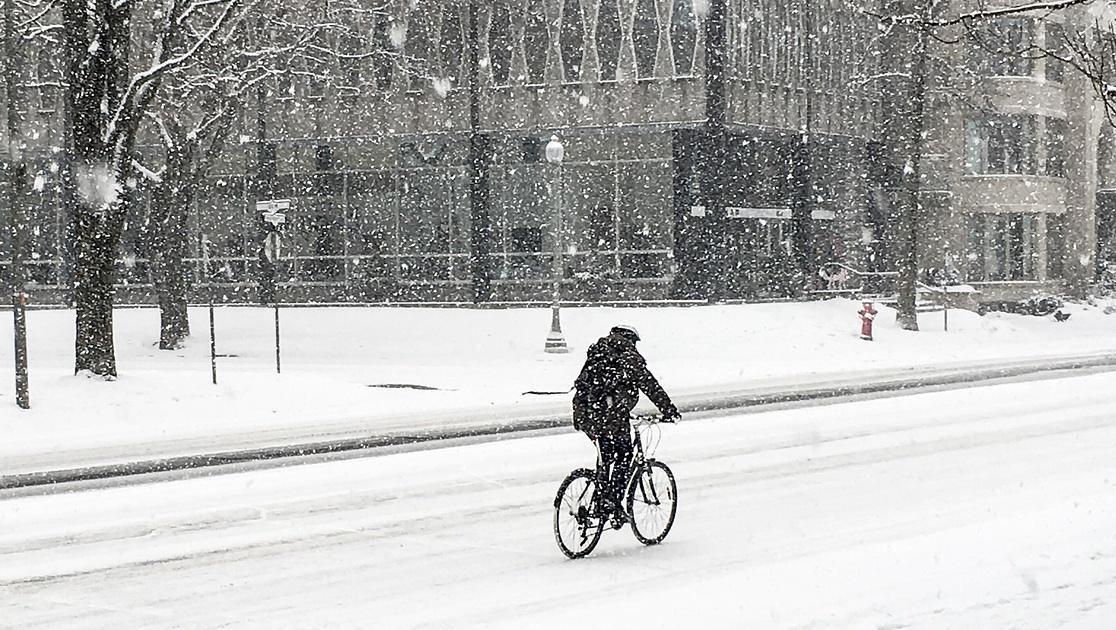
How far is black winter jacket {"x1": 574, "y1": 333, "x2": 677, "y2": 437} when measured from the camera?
938 centimetres

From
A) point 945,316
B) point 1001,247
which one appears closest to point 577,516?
point 945,316

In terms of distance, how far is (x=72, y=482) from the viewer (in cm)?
1307

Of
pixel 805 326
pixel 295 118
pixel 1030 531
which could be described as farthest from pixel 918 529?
pixel 295 118

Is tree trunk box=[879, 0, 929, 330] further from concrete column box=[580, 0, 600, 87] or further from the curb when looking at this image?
the curb

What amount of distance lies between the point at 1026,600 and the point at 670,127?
97.5ft

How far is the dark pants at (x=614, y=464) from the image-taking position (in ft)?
31.0

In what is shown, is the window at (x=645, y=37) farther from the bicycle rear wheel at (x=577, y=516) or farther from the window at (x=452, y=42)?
the bicycle rear wheel at (x=577, y=516)

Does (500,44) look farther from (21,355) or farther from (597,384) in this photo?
(597,384)

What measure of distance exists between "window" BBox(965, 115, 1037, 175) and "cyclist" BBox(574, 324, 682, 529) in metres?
39.4

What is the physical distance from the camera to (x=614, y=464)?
9.52m

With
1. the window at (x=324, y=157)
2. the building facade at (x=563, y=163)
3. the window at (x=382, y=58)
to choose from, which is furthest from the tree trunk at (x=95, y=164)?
the window at (x=324, y=157)

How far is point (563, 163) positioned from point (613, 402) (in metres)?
29.0

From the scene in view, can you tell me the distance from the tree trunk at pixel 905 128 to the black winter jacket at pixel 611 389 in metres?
24.5

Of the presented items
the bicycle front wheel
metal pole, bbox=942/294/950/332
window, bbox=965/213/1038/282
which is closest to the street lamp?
metal pole, bbox=942/294/950/332
